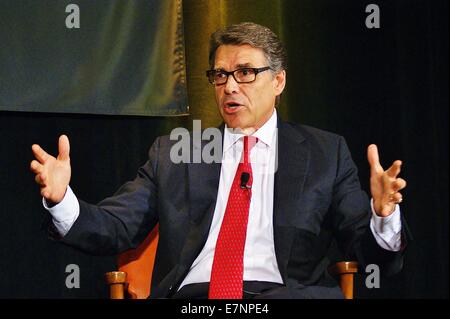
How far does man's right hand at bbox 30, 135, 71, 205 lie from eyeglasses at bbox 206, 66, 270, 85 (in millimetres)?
672

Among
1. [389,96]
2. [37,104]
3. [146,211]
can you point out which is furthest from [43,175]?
[389,96]

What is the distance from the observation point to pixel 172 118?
393 centimetres

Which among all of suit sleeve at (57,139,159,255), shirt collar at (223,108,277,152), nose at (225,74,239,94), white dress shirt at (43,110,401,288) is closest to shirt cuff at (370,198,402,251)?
white dress shirt at (43,110,401,288)

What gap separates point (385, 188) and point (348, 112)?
1.24 meters

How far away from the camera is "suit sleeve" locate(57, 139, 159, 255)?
304cm

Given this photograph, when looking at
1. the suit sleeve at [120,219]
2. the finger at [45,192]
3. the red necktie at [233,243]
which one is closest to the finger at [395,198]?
the red necktie at [233,243]

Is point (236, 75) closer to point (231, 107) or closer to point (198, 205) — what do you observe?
point (231, 107)

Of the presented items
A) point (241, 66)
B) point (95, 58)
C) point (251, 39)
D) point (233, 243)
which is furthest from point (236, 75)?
point (95, 58)

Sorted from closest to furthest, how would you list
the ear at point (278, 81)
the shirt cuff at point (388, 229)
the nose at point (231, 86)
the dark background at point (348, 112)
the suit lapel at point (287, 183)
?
the shirt cuff at point (388, 229) < the suit lapel at point (287, 183) < the nose at point (231, 86) < the ear at point (278, 81) < the dark background at point (348, 112)

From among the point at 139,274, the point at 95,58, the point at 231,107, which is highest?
the point at 95,58

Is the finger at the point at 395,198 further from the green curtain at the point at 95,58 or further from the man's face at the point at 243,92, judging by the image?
the green curtain at the point at 95,58

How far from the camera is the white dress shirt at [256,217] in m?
2.95

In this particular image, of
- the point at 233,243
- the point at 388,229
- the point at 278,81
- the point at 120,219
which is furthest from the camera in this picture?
the point at 278,81

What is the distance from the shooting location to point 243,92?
3.32m
